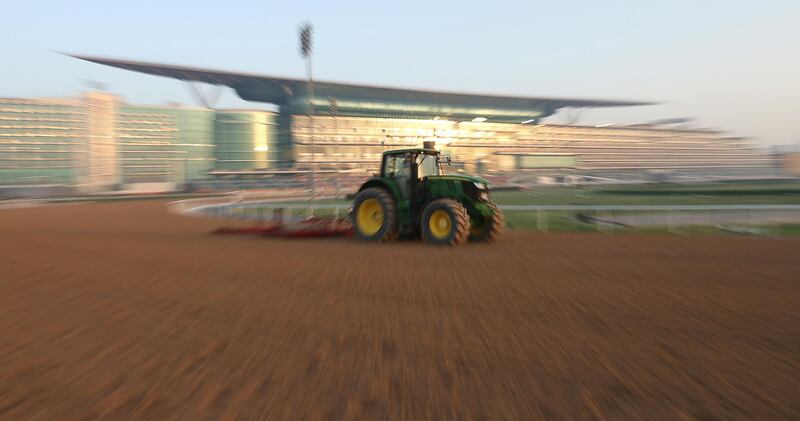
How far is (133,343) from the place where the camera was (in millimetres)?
4035

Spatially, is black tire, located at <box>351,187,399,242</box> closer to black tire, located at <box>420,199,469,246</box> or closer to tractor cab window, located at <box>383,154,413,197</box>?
tractor cab window, located at <box>383,154,413,197</box>

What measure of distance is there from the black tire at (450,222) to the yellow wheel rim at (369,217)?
1289 millimetres

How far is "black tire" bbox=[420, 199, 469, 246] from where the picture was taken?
399 inches

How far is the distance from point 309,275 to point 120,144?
2391 inches

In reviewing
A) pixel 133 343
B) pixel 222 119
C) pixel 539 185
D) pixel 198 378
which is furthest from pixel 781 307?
pixel 222 119

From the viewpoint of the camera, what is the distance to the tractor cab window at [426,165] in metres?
11.1

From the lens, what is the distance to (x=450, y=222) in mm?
10336

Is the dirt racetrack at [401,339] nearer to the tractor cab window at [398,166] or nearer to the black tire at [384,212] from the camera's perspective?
the black tire at [384,212]

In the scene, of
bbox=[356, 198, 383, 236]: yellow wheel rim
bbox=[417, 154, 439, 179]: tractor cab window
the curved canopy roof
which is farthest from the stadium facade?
bbox=[356, 198, 383, 236]: yellow wheel rim

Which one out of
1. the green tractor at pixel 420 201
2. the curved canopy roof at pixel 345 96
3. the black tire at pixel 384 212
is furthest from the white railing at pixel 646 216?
the curved canopy roof at pixel 345 96

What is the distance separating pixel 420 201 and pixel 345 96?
45446 mm

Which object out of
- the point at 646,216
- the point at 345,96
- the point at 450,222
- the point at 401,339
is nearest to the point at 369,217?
the point at 450,222

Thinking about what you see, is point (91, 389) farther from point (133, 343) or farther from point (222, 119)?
point (222, 119)

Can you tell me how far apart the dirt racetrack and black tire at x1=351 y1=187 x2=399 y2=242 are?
8.31 ft
